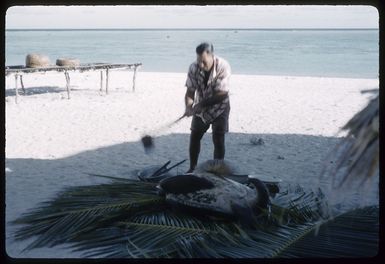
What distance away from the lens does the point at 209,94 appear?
4766mm

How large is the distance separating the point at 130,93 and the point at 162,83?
9.52 ft

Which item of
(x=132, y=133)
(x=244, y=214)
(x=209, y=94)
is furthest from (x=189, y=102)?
(x=132, y=133)

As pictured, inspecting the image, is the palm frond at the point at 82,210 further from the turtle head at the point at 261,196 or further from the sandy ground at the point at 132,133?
the turtle head at the point at 261,196

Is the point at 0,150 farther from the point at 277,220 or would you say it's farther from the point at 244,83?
the point at 244,83

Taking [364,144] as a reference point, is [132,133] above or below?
below

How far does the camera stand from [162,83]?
1627 centimetres

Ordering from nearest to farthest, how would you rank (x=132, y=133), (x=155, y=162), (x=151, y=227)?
(x=151, y=227) → (x=155, y=162) → (x=132, y=133)

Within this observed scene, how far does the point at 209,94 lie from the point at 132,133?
3.82 m

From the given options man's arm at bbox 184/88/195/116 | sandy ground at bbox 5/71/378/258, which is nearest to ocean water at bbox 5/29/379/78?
sandy ground at bbox 5/71/378/258

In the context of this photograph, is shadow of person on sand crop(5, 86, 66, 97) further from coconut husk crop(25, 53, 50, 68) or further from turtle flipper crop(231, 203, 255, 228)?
turtle flipper crop(231, 203, 255, 228)

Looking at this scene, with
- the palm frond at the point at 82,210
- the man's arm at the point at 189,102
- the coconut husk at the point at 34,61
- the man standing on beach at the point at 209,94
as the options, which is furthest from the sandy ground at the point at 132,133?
the man's arm at the point at 189,102

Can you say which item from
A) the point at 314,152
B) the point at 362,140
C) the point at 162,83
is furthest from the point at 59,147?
the point at 162,83

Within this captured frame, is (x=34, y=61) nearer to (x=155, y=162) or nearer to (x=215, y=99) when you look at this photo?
(x=155, y=162)

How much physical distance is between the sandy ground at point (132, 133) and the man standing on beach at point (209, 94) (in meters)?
1.01
